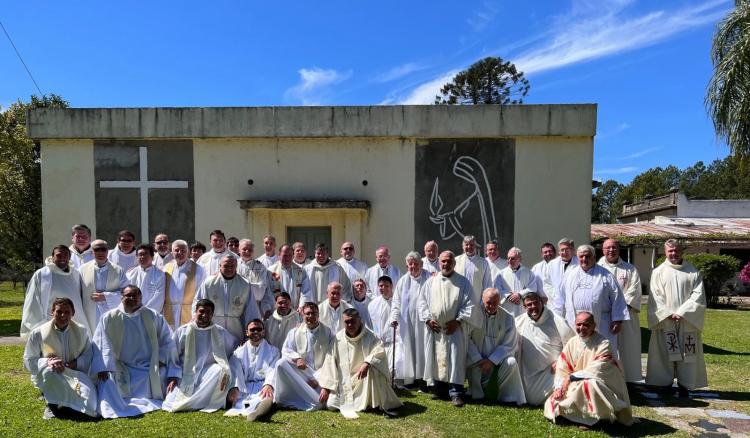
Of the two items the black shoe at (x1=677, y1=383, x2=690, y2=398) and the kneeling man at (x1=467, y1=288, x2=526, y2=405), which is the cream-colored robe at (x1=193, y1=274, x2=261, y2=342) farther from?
the black shoe at (x1=677, y1=383, x2=690, y2=398)

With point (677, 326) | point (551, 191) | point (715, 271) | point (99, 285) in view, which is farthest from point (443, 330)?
point (715, 271)

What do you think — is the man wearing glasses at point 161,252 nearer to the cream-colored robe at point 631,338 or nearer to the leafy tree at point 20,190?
the cream-colored robe at point 631,338

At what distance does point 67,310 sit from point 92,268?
5.00ft

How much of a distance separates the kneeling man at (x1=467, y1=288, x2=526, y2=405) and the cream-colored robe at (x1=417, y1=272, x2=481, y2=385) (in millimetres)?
167

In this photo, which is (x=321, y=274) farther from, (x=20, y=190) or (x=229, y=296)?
(x=20, y=190)

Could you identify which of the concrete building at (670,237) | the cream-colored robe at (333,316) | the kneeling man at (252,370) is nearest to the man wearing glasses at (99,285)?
the kneeling man at (252,370)

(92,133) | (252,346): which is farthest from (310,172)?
Answer: (252,346)

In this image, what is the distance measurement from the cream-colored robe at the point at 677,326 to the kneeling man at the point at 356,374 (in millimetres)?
3581

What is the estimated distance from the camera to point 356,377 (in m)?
5.98

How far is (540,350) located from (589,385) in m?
0.99

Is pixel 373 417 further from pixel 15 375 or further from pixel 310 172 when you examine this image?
pixel 310 172

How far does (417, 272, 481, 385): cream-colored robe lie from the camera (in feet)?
20.8

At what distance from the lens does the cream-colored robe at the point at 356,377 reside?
587 cm

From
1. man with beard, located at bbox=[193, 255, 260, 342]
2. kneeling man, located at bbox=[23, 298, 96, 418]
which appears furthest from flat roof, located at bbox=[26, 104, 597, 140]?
kneeling man, located at bbox=[23, 298, 96, 418]
